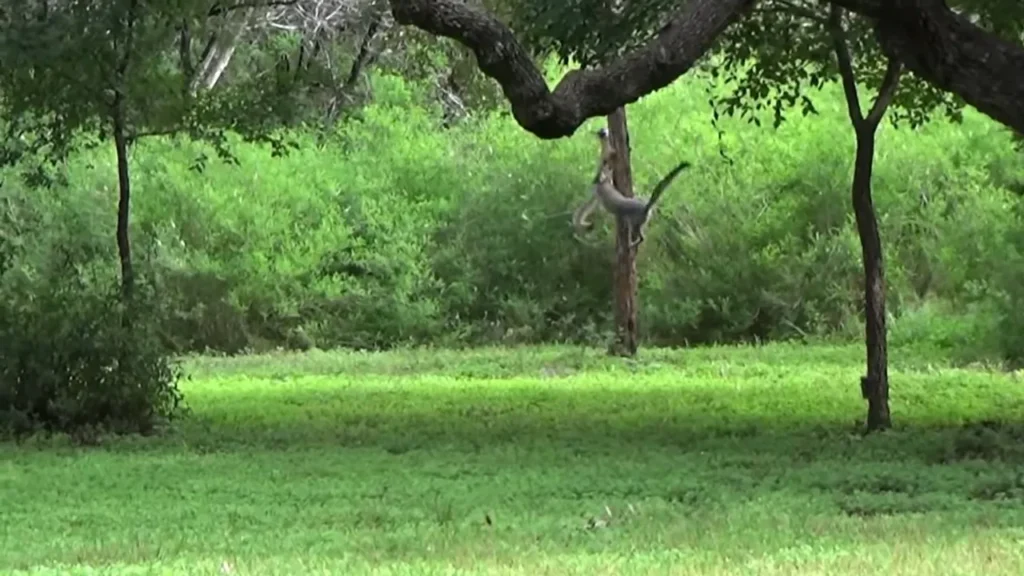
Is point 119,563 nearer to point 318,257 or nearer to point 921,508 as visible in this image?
point 921,508

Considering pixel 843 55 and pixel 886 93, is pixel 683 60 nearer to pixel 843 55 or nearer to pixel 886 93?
pixel 886 93

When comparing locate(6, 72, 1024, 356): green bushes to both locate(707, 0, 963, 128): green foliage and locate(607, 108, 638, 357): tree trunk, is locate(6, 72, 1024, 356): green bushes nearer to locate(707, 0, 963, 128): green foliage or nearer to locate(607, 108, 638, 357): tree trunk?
locate(607, 108, 638, 357): tree trunk

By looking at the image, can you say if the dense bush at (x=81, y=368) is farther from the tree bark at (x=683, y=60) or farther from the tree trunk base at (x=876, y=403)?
the tree trunk base at (x=876, y=403)

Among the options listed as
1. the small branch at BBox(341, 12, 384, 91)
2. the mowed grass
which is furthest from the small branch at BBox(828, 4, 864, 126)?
the small branch at BBox(341, 12, 384, 91)

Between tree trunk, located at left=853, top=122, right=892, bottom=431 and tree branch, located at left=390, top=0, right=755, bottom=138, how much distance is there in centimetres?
285

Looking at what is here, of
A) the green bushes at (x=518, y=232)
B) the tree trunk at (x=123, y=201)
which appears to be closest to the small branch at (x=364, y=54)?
the green bushes at (x=518, y=232)

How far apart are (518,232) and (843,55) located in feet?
36.9

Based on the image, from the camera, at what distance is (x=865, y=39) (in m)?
11.6

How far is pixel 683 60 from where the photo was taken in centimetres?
869

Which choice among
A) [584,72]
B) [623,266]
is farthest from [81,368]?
[623,266]

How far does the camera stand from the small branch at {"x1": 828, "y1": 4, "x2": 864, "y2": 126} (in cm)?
1132

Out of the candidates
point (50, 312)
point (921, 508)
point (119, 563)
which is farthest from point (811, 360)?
point (119, 563)

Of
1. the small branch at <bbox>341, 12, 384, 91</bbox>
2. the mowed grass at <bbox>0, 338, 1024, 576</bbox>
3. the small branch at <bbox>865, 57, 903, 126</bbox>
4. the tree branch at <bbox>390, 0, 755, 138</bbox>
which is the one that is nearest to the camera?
the mowed grass at <bbox>0, 338, 1024, 576</bbox>

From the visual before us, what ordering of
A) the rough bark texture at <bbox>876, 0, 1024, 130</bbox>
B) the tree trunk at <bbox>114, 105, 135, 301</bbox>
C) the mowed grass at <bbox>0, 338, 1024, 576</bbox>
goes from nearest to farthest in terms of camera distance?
1. the mowed grass at <bbox>0, 338, 1024, 576</bbox>
2. the rough bark texture at <bbox>876, 0, 1024, 130</bbox>
3. the tree trunk at <bbox>114, 105, 135, 301</bbox>
